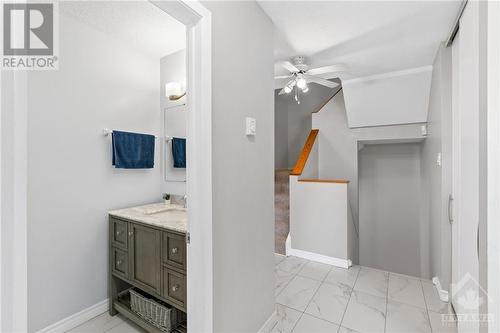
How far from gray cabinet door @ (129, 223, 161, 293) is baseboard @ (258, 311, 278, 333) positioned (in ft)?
2.72

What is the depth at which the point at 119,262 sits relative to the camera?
2082mm

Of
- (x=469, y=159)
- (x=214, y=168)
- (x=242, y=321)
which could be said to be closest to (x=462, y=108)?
(x=469, y=159)

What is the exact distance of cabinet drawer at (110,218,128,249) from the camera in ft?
6.60

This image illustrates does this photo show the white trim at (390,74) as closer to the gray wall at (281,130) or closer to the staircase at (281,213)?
the staircase at (281,213)

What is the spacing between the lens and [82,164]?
6.66 ft

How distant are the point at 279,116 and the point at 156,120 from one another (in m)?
3.73

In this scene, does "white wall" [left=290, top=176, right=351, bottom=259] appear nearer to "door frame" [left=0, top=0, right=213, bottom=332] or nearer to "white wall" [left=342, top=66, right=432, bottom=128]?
"white wall" [left=342, top=66, right=432, bottom=128]

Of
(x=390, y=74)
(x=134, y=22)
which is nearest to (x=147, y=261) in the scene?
(x=134, y=22)

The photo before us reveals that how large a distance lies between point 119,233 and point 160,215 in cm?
41

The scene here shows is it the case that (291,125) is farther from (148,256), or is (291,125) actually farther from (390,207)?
(148,256)

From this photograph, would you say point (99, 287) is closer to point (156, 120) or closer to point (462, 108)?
point (156, 120)

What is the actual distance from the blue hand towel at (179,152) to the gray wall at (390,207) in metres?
3.52
